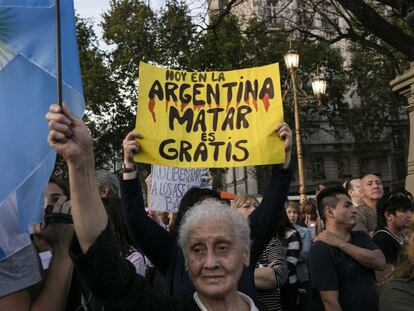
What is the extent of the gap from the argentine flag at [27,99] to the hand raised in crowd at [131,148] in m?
0.99

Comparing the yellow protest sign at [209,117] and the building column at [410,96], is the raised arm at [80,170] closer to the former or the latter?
the yellow protest sign at [209,117]

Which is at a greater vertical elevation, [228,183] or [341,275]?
[228,183]

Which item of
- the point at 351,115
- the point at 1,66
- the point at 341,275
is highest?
the point at 351,115

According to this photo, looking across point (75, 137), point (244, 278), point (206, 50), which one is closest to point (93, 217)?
point (75, 137)

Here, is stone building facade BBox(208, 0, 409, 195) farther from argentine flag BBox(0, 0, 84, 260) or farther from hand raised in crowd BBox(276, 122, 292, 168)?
argentine flag BBox(0, 0, 84, 260)

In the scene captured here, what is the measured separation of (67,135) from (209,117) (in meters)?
1.77

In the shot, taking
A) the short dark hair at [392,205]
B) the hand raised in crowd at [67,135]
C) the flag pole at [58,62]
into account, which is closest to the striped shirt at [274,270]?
the short dark hair at [392,205]

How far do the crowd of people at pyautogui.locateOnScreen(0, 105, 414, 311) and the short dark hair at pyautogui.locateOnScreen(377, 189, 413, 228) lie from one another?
0.03ft

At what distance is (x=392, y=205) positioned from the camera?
14.2 ft

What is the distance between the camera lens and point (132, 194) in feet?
9.58

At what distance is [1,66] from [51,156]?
357mm

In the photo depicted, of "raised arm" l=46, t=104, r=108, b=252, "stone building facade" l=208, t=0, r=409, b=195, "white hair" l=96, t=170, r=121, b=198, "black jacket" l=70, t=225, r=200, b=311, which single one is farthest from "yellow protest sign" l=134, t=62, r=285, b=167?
"stone building facade" l=208, t=0, r=409, b=195

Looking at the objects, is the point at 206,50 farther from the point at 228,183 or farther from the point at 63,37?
the point at 228,183

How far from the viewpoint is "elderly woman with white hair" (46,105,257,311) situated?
1.72 meters
